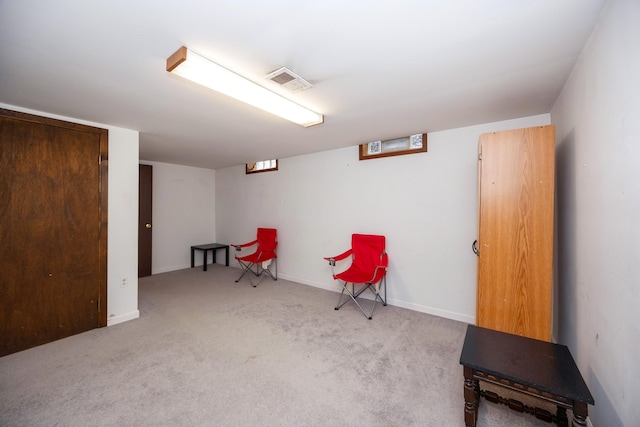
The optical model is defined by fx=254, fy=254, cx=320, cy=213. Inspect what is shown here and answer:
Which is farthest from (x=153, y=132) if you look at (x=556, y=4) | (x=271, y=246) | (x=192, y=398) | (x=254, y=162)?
(x=556, y=4)

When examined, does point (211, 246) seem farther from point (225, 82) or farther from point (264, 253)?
point (225, 82)

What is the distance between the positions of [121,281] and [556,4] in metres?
4.34

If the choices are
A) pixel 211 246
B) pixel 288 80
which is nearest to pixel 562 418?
pixel 288 80

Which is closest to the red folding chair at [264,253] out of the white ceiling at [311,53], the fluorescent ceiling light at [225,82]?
the white ceiling at [311,53]

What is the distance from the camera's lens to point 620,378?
115 centimetres

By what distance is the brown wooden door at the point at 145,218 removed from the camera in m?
4.91

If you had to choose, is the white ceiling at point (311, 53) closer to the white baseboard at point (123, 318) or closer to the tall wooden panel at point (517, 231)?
the tall wooden panel at point (517, 231)

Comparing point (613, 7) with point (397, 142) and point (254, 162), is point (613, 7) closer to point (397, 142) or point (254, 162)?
point (397, 142)

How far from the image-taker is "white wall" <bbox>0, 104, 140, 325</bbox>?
294 cm

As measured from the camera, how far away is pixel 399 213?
350 centimetres

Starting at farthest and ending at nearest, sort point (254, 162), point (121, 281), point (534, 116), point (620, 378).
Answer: point (254, 162)
point (121, 281)
point (534, 116)
point (620, 378)

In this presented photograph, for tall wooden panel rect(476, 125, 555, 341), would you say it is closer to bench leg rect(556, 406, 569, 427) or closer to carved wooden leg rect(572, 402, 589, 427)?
bench leg rect(556, 406, 569, 427)

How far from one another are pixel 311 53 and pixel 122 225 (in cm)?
296

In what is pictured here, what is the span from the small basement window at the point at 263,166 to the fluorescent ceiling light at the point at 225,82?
8.70 ft
